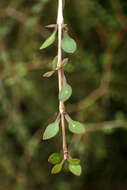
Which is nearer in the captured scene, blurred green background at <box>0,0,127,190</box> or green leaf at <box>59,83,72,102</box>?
green leaf at <box>59,83,72,102</box>

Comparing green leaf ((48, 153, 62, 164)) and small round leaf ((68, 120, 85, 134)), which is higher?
small round leaf ((68, 120, 85, 134))

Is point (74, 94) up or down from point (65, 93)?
down

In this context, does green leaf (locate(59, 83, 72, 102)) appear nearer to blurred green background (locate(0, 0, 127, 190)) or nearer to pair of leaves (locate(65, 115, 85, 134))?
pair of leaves (locate(65, 115, 85, 134))

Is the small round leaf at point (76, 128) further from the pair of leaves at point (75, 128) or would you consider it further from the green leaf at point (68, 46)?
the green leaf at point (68, 46)

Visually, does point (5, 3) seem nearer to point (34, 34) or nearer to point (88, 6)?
point (34, 34)

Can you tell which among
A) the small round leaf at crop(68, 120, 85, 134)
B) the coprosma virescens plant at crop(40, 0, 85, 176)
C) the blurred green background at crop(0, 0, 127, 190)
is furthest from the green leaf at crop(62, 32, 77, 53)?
the blurred green background at crop(0, 0, 127, 190)

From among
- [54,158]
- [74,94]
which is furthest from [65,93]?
[74,94]

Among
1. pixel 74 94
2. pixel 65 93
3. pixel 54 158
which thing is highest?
pixel 65 93

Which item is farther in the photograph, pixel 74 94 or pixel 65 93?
pixel 74 94

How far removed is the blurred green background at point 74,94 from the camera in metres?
A: 1.41

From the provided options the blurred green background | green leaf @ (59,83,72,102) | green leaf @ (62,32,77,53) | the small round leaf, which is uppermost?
green leaf @ (62,32,77,53)

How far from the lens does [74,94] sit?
1.75 m

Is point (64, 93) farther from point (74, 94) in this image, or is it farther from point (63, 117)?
point (74, 94)

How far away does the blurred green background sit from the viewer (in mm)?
1414
